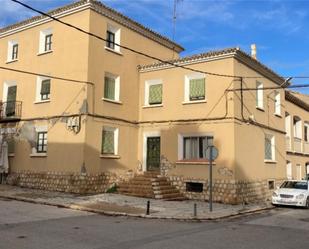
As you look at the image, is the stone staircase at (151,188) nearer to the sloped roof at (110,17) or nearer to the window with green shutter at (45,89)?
the window with green shutter at (45,89)

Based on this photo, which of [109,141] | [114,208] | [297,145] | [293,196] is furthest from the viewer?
[297,145]

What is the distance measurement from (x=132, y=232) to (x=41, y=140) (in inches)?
474

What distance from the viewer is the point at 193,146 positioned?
2088cm

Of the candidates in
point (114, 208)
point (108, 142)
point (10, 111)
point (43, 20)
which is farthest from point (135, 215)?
point (43, 20)

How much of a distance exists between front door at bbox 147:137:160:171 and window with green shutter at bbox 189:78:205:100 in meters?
3.15

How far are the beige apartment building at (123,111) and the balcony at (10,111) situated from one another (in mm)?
79

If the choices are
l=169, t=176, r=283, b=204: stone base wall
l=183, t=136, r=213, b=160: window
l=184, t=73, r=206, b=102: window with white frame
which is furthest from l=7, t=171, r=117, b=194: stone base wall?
l=184, t=73, r=206, b=102: window with white frame

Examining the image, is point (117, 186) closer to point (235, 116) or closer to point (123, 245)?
point (235, 116)

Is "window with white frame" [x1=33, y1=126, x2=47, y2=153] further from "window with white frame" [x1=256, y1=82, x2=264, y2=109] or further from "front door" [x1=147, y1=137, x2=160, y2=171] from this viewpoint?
"window with white frame" [x1=256, y1=82, x2=264, y2=109]

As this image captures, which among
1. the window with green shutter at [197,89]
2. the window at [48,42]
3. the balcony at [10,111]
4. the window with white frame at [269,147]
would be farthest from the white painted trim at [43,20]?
the window with white frame at [269,147]

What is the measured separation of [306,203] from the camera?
18.7 meters

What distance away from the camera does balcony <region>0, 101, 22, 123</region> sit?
22656mm

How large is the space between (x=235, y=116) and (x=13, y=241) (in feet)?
43.1

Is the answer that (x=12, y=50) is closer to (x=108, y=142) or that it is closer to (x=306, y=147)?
(x=108, y=142)
